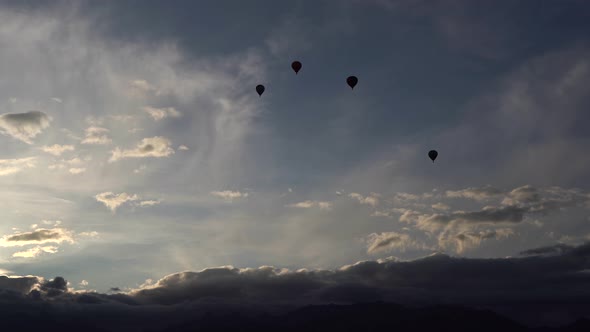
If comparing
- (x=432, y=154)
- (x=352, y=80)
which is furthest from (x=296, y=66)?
(x=432, y=154)

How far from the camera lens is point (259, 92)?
6619 inches

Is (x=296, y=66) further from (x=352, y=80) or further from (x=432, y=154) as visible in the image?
(x=432, y=154)

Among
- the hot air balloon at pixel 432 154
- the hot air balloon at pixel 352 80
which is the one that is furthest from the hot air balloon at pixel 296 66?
the hot air balloon at pixel 432 154

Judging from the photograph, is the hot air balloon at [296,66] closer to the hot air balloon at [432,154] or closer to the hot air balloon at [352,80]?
the hot air balloon at [352,80]

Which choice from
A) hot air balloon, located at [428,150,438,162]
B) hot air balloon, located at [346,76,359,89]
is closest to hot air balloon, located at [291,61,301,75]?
hot air balloon, located at [346,76,359,89]

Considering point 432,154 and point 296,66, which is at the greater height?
point 296,66

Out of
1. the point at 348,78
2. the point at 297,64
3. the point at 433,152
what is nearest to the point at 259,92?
the point at 297,64

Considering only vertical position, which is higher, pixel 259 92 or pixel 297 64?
pixel 297 64

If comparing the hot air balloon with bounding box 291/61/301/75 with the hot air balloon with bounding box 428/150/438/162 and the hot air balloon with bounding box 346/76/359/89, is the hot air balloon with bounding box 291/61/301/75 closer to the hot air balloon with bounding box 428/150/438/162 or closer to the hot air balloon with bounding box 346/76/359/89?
the hot air balloon with bounding box 346/76/359/89

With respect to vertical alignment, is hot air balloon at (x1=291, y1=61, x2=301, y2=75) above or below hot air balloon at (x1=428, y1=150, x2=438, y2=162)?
above

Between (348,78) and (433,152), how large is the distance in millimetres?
37467

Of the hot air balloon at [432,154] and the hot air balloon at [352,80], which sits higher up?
the hot air balloon at [352,80]

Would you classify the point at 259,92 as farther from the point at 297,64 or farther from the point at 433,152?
the point at 433,152

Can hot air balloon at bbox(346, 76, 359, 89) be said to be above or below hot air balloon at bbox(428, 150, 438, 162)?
above
